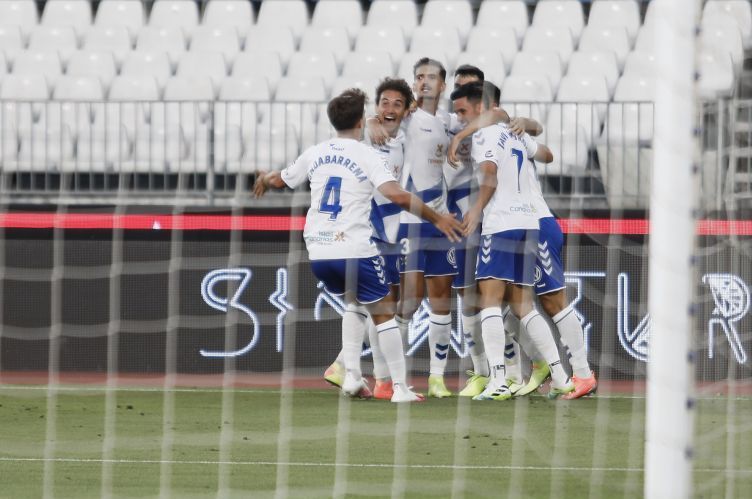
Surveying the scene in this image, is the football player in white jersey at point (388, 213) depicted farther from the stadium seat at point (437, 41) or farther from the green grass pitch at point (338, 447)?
the stadium seat at point (437, 41)

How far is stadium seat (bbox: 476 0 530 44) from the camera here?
13461 millimetres

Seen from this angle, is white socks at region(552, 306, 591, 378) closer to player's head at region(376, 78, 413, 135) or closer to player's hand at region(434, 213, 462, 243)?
player's hand at region(434, 213, 462, 243)

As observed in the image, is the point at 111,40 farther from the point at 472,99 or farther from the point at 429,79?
the point at 472,99

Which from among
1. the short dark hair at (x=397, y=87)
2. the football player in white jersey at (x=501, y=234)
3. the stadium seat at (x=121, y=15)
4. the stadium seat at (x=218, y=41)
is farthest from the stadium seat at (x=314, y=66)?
the football player in white jersey at (x=501, y=234)

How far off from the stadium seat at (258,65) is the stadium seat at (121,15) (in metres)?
1.47

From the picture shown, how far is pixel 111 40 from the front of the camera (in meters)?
13.5

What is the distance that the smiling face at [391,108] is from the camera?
8.38 metres

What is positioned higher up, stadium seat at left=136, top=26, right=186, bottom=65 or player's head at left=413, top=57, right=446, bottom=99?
stadium seat at left=136, top=26, right=186, bottom=65

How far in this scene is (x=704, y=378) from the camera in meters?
9.21

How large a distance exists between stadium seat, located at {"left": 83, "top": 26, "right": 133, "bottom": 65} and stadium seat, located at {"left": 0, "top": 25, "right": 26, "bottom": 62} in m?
0.63

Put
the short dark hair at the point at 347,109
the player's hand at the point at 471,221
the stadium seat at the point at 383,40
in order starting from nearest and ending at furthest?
the short dark hair at the point at 347,109 < the player's hand at the point at 471,221 < the stadium seat at the point at 383,40

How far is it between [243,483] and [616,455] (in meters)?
1.71

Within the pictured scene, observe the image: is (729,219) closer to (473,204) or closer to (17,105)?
(473,204)

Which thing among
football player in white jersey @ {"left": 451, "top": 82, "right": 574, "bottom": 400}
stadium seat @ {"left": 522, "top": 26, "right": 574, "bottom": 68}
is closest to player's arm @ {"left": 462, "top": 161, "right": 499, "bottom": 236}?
football player in white jersey @ {"left": 451, "top": 82, "right": 574, "bottom": 400}
